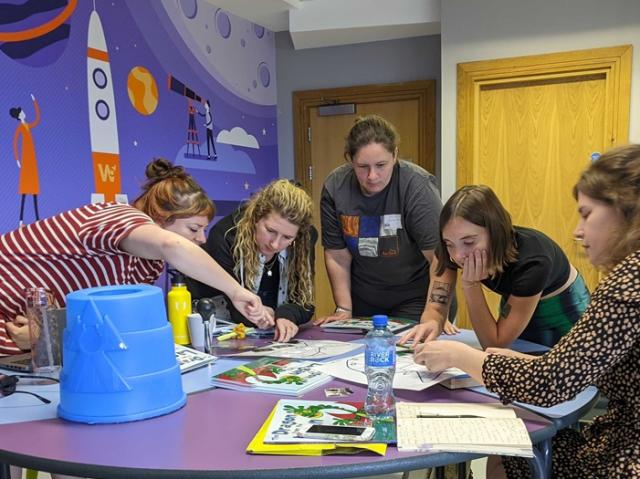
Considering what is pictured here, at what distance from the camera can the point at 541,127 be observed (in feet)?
11.5

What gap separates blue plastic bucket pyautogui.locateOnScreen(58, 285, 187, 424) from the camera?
1072 mm

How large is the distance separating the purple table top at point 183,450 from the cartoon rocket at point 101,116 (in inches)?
75.7

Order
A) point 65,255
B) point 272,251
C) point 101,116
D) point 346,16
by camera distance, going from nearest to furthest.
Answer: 1. point 65,255
2. point 272,251
3. point 101,116
4. point 346,16

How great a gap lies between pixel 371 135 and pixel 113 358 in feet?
4.71

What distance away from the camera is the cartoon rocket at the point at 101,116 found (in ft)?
9.13

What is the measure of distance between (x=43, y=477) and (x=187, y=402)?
1.45 m

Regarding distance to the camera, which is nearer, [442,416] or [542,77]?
[442,416]

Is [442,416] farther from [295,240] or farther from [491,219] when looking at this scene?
[295,240]

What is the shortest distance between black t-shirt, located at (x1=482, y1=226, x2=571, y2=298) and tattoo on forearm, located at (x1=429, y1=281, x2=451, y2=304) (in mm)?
203

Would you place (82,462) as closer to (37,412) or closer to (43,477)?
(37,412)

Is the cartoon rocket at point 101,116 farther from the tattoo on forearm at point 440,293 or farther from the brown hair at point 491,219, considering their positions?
the brown hair at point 491,219

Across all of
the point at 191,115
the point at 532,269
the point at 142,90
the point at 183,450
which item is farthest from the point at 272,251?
the point at 191,115

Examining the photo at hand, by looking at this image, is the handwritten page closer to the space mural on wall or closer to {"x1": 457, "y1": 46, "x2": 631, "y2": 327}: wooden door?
the space mural on wall

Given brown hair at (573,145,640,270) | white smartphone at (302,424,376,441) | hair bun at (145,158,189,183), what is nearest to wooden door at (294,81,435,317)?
hair bun at (145,158,189,183)
